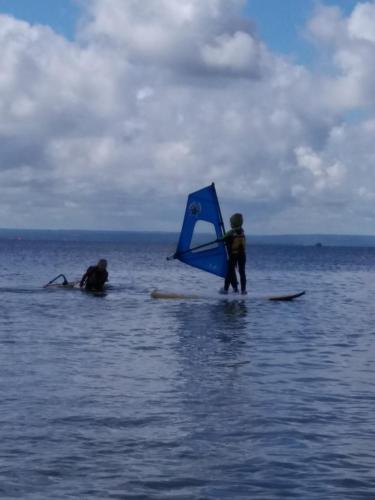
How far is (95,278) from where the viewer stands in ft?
95.4

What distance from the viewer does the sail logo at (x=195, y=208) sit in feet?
91.0

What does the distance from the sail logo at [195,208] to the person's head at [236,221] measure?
221 centimetres

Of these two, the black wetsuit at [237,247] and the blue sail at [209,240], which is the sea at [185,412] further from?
the blue sail at [209,240]

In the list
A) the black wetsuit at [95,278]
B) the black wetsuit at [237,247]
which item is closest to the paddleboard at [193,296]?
the black wetsuit at [237,247]

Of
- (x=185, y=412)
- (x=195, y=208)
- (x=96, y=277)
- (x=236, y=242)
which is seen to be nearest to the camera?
(x=185, y=412)

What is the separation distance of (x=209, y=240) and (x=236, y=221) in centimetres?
210

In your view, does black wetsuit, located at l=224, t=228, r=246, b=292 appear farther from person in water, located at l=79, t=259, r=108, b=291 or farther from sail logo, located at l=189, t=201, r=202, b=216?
person in water, located at l=79, t=259, r=108, b=291

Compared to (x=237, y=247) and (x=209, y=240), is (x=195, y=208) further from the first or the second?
(x=237, y=247)

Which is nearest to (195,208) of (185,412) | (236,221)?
(236,221)

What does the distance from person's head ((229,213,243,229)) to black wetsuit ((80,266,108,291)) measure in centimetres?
530

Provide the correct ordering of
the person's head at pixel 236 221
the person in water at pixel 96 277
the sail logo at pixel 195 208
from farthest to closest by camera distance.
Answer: the person in water at pixel 96 277, the sail logo at pixel 195 208, the person's head at pixel 236 221

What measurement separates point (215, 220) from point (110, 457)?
1928 cm

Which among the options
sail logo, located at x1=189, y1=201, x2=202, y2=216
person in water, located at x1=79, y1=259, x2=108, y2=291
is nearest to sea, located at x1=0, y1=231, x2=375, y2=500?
sail logo, located at x1=189, y1=201, x2=202, y2=216

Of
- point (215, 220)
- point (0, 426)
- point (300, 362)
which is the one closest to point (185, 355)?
point (300, 362)
